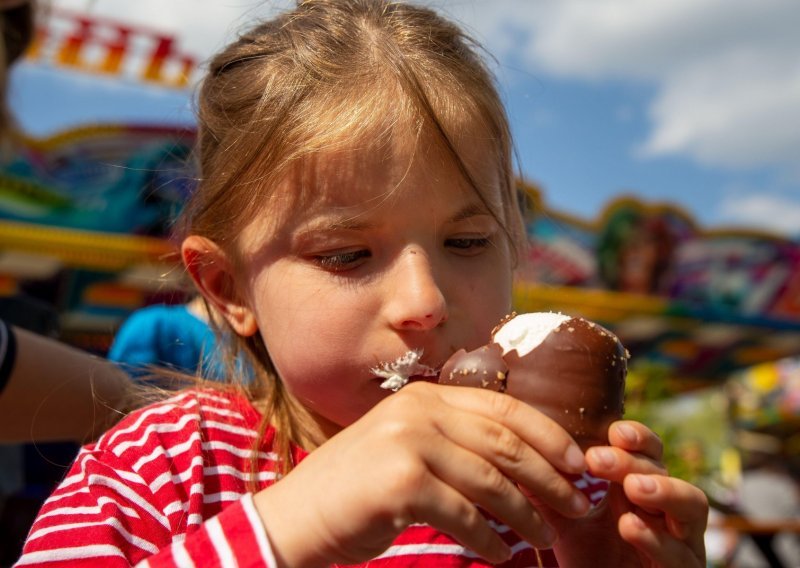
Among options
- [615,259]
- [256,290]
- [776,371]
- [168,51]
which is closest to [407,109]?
[256,290]

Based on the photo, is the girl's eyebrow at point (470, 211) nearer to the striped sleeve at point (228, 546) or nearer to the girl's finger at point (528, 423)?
the girl's finger at point (528, 423)

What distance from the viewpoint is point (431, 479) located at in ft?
3.33

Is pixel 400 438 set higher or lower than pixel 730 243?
higher

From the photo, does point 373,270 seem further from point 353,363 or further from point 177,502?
point 177,502

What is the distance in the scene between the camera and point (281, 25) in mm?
2008

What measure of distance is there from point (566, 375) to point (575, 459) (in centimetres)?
15

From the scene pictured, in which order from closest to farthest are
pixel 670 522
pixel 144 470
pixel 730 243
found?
1. pixel 670 522
2. pixel 144 470
3. pixel 730 243

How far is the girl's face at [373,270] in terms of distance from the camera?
1.46 meters

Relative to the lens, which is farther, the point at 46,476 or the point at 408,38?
the point at 46,476

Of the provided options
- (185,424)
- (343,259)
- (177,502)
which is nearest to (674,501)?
(343,259)

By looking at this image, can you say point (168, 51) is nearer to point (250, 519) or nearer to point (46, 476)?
point (46, 476)

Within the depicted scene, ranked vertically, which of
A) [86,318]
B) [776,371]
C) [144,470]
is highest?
[144,470]

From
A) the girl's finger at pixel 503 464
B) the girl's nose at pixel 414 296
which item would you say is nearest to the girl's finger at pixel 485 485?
the girl's finger at pixel 503 464

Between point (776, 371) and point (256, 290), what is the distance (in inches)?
637
